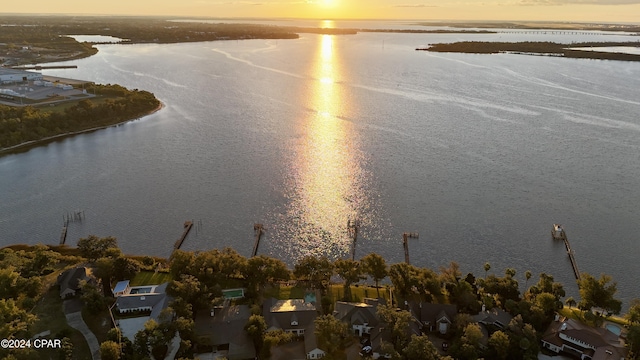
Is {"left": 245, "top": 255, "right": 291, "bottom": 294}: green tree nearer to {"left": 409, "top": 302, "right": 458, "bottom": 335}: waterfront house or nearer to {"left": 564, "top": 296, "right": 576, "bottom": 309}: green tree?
{"left": 409, "top": 302, "right": 458, "bottom": 335}: waterfront house

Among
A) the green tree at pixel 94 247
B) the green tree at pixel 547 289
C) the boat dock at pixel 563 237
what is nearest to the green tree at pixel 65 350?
the green tree at pixel 94 247

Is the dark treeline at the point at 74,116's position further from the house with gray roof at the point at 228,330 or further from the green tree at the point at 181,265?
the house with gray roof at the point at 228,330

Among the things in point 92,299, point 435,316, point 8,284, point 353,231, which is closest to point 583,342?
point 435,316

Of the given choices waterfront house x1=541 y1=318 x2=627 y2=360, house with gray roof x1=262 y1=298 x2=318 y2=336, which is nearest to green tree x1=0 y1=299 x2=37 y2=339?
house with gray roof x1=262 y1=298 x2=318 y2=336

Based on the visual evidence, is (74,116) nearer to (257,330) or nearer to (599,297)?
(257,330)

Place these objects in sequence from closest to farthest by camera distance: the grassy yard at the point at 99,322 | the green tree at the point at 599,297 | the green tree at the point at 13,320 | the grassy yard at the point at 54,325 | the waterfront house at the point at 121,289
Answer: the green tree at the point at 13,320, the grassy yard at the point at 54,325, the grassy yard at the point at 99,322, the green tree at the point at 599,297, the waterfront house at the point at 121,289

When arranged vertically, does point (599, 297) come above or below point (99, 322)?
above
